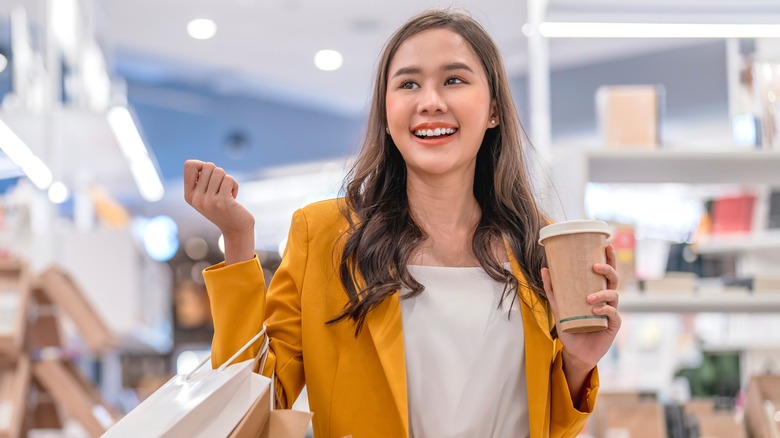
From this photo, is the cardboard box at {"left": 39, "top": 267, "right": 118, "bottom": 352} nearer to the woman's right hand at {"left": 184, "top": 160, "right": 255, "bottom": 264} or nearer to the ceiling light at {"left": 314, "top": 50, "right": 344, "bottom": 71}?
the woman's right hand at {"left": 184, "top": 160, "right": 255, "bottom": 264}

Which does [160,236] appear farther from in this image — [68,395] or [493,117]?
[493,117]

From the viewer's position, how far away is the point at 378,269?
1.80 metres

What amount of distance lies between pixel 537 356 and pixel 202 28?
26.3 feet

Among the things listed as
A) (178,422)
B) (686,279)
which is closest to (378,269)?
(178,422)

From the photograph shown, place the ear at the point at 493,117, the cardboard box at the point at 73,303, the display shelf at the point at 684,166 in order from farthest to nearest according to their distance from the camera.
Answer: the cardboard box at the point at 73,303 → the display shelf at the point at 684,166 → the ear at the point at 493,117

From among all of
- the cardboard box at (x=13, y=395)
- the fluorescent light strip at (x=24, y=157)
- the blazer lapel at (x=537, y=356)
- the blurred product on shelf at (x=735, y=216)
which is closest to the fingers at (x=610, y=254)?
the blazer lapel at (x=537, y=356)

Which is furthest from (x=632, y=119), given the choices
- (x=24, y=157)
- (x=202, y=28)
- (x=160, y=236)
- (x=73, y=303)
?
(x=160, y=236)

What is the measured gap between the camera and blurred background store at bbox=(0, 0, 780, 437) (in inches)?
140

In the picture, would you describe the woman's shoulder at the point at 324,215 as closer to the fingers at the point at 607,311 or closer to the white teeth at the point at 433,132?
the white teeth at the point at 433,132

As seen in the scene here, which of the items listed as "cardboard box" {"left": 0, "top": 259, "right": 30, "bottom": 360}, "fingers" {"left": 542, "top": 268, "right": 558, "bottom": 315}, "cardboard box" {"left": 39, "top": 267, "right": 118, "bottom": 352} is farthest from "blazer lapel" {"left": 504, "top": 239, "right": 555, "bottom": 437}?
"cardboard box" {"left": 39, "top": 267, "right": 118, "bottom": 352}

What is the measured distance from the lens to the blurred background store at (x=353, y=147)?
11.7 ft

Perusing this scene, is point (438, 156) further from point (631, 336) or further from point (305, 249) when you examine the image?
point (631, 336)

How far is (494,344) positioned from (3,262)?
2.69m

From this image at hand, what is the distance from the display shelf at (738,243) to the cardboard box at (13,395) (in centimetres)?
391
